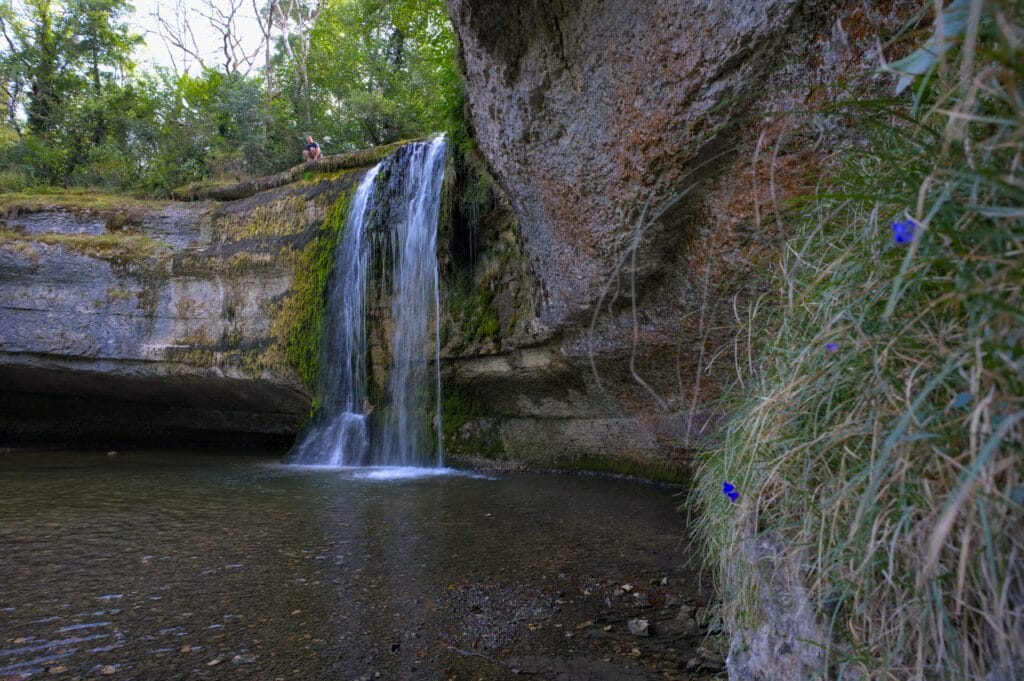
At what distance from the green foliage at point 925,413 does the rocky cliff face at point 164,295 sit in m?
8.10

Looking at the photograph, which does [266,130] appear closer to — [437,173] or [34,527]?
[437,173]

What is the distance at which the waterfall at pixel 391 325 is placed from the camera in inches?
307

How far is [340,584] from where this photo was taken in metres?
3.09

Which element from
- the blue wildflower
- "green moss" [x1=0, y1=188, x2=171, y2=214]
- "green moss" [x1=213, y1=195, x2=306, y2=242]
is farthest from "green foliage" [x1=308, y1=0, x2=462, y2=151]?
the blue wildflower

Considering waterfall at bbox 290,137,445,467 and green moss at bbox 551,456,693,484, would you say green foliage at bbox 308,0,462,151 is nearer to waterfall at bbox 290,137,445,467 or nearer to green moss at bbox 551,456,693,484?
waterfall at bbox 290,137,445,467

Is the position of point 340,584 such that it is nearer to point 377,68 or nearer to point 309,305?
point 309,305

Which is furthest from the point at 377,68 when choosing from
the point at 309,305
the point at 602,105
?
the point at 602,105

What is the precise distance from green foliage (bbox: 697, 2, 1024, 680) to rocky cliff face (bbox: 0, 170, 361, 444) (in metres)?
8.10

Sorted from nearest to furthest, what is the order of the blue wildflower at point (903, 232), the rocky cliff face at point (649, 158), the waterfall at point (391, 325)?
the blue wildflower at point (903, 232), the rocky cliff face at point (649, 158), the waterfall at point (391, 325)

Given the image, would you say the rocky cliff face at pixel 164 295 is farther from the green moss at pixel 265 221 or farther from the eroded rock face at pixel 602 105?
the eroded rock face at pixel 602 105

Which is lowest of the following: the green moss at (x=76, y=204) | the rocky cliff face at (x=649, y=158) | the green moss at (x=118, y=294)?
the rocky cliff face at (x=649, y=158)

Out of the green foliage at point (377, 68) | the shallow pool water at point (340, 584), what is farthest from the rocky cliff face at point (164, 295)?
the shallow pool water at point (340, 584)

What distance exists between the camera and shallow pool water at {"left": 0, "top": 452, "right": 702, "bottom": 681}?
7.66ft

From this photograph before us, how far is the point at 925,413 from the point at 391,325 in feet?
24.0
